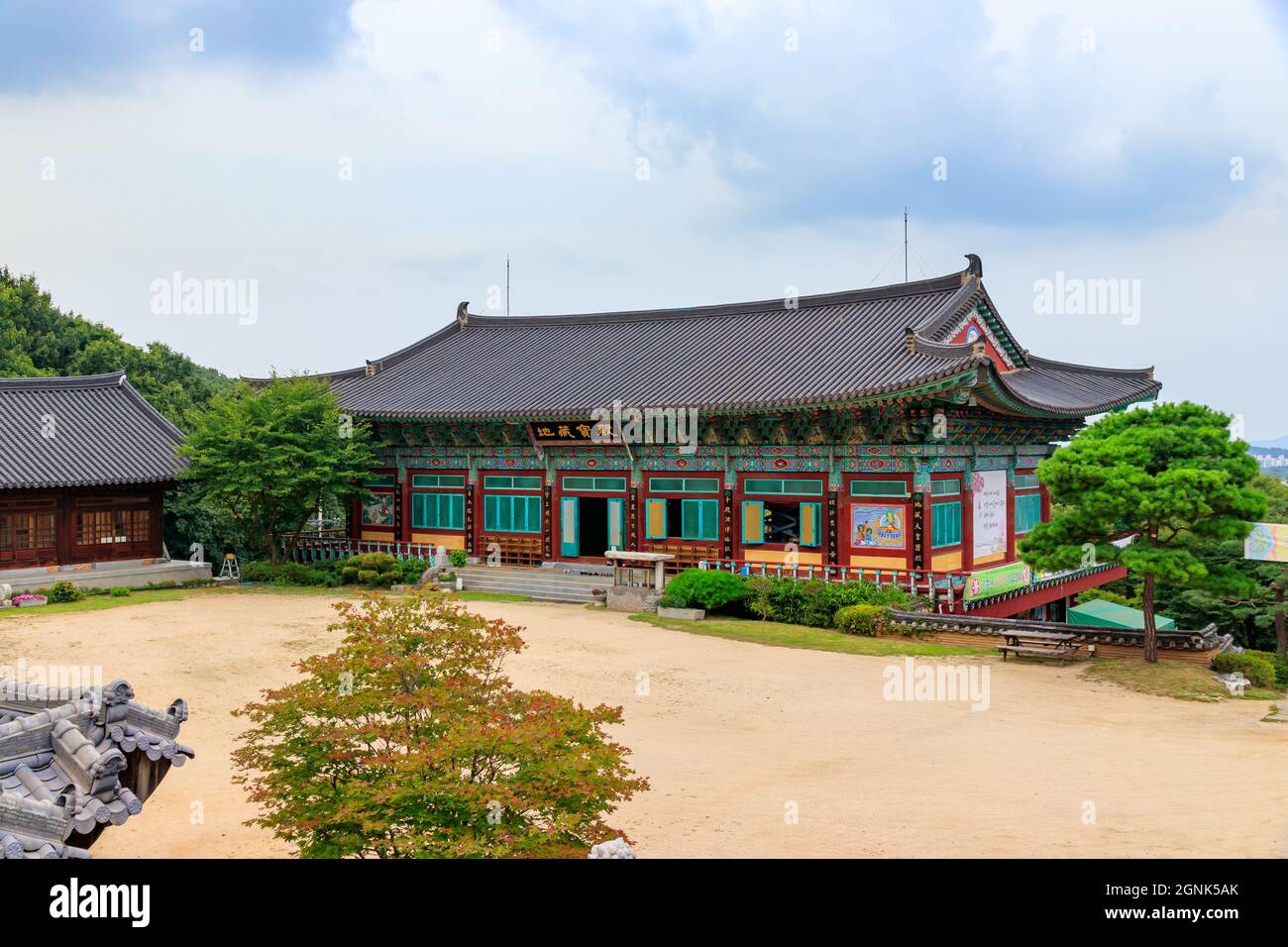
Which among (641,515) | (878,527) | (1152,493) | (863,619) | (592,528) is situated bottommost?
(863,619)

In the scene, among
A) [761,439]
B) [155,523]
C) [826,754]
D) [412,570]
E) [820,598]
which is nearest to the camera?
[826,754]

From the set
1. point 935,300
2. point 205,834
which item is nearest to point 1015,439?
point 935,300

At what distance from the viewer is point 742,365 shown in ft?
105

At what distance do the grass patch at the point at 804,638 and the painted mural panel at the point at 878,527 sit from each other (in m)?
3.68

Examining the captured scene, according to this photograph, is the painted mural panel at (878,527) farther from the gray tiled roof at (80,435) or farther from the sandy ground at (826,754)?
the gray tiled roof at (80,435)

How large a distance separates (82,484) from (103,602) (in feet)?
13.2

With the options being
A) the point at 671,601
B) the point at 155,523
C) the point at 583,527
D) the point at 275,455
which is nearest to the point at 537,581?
the point at 583,527

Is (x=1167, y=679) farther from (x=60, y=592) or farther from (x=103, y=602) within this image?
(x=60, y=592)

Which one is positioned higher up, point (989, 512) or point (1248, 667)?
point (989, 512)

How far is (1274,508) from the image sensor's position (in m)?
50.1

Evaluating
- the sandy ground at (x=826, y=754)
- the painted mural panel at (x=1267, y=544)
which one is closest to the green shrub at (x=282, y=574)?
the sandy ground at (x=826, y=754)

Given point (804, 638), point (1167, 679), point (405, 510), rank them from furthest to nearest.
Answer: point (405, 510) < point (804, 638) < point (1167, 679)

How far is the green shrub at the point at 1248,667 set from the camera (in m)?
20.5

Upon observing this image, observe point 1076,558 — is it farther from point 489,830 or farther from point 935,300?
point 489,830
